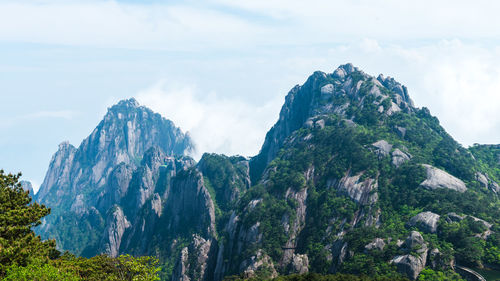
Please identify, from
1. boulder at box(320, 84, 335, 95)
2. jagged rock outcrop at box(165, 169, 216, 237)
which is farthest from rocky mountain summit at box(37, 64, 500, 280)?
boulder at box(320, 84, 335, 95)

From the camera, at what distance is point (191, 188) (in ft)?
635

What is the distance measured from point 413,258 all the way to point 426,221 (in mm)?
16935

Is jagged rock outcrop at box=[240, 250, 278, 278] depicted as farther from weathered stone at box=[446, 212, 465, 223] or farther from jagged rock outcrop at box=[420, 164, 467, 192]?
jagged rock outcrop at box=[420, 164, 467, 192]

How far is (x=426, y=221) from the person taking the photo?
3605 inches

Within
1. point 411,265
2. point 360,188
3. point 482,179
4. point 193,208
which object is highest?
point 482,179

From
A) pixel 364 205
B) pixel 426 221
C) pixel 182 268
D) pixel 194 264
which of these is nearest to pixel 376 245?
pixel 426 221

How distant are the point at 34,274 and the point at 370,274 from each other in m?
65.0

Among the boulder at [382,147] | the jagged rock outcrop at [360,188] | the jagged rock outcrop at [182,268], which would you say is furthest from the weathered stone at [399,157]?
the jagged rock outcrop at [182,268]

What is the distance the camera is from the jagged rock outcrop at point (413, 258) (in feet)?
254

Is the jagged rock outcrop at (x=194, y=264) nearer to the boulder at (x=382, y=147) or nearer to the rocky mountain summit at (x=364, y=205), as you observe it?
the rocky mountain summit at (x=364, y=205)

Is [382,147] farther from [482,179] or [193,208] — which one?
[193,208]

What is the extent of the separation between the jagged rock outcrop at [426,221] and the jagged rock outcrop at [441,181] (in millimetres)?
13401

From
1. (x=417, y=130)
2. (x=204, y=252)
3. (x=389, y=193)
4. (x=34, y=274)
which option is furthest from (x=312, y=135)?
(x=34, y=274)

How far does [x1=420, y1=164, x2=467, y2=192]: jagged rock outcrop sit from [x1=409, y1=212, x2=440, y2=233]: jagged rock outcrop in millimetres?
13401
